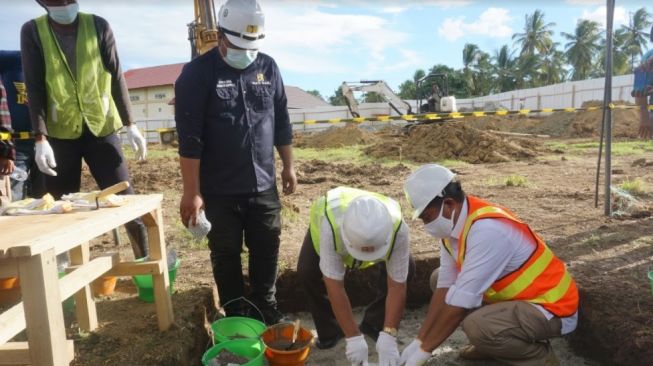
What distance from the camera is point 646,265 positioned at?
355 centimetres

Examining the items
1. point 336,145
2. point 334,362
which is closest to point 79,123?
point 334,362

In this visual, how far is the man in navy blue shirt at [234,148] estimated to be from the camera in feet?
8.72

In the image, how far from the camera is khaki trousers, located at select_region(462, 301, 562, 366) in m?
2.38

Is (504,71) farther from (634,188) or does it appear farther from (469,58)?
(634,188)

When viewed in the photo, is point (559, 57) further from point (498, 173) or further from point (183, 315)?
point (183, 315)

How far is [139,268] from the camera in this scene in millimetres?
2562

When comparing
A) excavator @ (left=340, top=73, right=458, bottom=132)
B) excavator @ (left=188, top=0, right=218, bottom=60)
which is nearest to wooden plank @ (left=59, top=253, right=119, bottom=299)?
excavator @ (left=188, top=0, right=218, bottom=60)

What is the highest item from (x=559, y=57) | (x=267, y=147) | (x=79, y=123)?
(x=559, y=57)

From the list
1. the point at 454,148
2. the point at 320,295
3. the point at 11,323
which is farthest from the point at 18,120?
the point at 454,148

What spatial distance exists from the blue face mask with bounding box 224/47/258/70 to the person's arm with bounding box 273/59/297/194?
0.28 metres

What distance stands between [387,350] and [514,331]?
662 millimetres

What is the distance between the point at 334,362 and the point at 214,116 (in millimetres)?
1722

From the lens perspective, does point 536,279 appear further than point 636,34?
No

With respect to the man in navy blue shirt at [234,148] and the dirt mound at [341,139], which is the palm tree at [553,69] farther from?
the man in navy blue shirt at [234,148]
